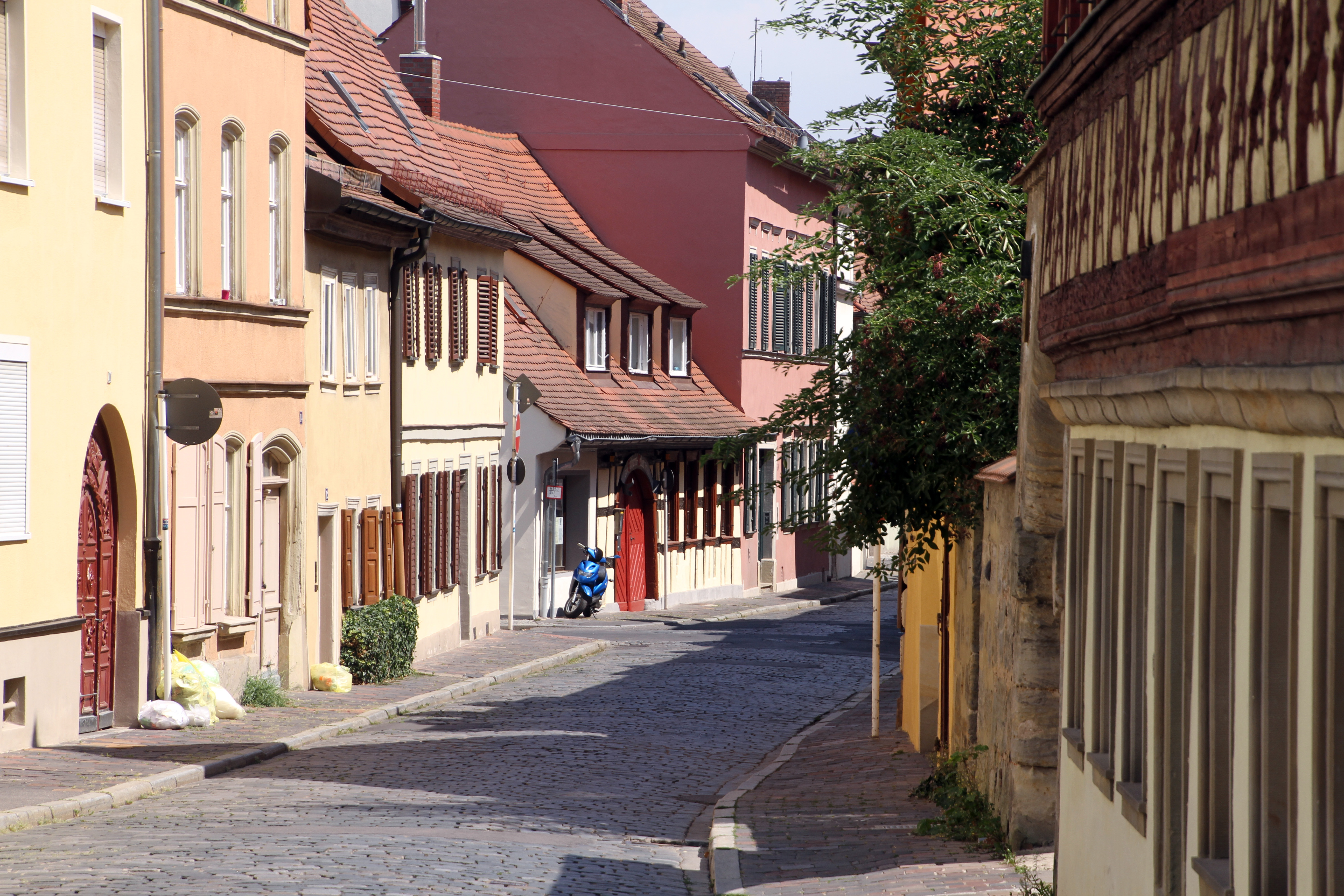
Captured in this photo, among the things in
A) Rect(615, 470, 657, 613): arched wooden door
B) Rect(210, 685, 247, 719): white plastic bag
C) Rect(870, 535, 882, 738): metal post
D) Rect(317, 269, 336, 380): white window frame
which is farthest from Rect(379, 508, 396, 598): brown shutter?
Rect(615, 470, 657, 613): arched wooden door

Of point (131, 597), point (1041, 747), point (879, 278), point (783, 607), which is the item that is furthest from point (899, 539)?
point (783, 607)

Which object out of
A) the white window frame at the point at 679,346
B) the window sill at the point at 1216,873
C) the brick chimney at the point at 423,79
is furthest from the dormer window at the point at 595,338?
the window sill at the point at 1216,873

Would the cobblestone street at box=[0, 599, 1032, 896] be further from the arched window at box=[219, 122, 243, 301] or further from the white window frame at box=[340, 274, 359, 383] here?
the arched window at box=[219, 122, 243, 301]

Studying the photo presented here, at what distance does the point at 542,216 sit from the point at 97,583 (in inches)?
975

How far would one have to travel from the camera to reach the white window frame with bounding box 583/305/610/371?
36.9 meters

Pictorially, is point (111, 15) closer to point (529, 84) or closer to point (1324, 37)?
point (1324, 37)

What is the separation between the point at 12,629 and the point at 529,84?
2977cm

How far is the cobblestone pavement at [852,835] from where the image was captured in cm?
1048

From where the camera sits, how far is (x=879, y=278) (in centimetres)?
1552

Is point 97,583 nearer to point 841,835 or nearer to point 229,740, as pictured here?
point 229,740

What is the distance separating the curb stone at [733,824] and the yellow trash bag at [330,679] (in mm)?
5401

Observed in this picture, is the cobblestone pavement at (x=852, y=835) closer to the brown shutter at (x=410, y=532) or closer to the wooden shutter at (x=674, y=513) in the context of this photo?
the brown shutter at (x=410, y=532)

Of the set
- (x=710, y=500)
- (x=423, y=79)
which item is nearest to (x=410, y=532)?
(x=423, y=79)

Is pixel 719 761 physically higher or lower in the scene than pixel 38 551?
lower
